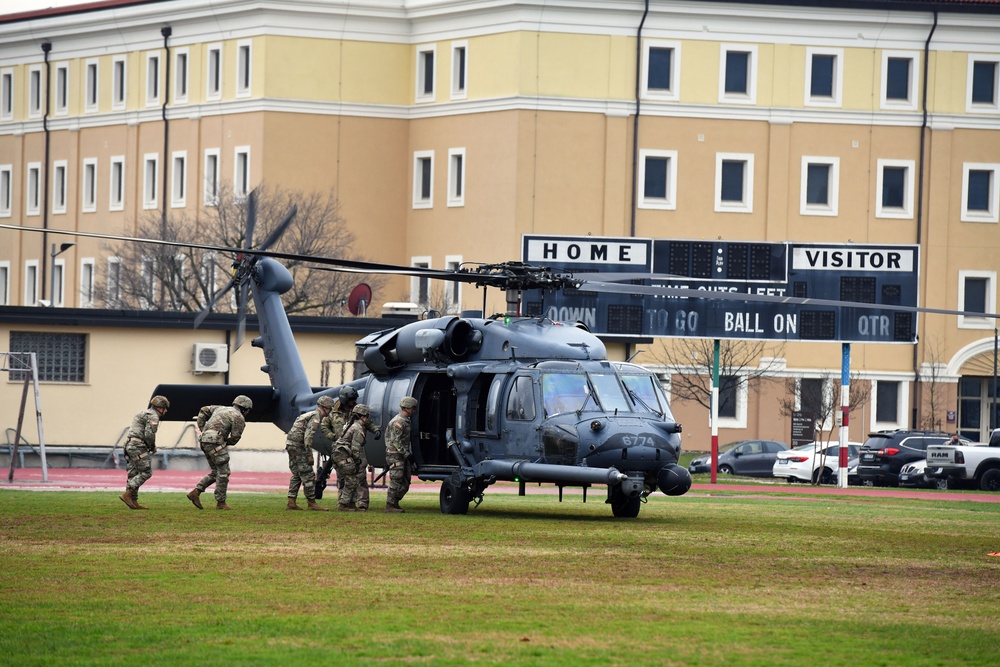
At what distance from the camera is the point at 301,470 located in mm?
26219

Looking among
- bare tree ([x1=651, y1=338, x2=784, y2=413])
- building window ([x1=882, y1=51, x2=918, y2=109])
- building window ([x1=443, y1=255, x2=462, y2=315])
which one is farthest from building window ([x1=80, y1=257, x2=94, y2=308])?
building window ([x1=882, y1=51, x2=918, y2=109])

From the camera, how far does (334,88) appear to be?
75.1 meters

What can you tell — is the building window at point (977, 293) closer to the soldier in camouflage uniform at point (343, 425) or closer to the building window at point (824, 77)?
the building window at point (824, 77)

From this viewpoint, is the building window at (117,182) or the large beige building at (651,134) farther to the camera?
the building window at (117,182)

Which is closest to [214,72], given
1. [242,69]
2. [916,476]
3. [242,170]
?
[242,69]

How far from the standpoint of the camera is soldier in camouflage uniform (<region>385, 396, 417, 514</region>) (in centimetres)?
2542

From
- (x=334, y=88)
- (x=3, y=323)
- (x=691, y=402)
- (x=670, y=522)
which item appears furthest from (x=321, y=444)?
(x=334, y=88)

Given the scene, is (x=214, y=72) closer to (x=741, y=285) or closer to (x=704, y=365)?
(x=704, y=365)

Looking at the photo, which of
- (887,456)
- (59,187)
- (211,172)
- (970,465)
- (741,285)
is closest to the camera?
(741,285)

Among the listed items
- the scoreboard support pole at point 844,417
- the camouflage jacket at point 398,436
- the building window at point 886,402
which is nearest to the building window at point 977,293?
the building window at point 886,402

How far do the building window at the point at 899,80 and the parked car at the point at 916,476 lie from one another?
1144 inches

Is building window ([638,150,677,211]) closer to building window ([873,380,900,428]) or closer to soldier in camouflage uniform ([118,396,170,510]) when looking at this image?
building window ([873,380,900,428])

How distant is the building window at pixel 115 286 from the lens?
231ft

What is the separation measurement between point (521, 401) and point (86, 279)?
5978 centimetres
